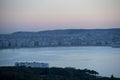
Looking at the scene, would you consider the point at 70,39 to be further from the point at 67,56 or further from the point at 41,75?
the point at 41,75

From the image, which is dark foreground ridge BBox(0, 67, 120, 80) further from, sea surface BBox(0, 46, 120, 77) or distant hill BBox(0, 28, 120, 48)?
distant hill BBox(0, 28, 120, 48)

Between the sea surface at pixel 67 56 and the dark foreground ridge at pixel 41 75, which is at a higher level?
the dark foreground ridge at pixel 41 75

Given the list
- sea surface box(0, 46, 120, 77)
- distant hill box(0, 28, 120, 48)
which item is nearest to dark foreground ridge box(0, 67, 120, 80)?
sea surface box(0, 46, 120, 77)

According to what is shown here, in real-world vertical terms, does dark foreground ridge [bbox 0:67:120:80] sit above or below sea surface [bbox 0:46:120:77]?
above

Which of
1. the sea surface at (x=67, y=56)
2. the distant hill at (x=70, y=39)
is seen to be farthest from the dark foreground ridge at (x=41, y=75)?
the distant hill at (x=70, y=39)

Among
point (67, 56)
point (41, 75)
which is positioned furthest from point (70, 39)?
point (41, 75)

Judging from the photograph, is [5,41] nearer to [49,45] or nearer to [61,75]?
[49,45]

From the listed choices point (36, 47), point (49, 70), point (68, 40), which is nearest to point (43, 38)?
point (36, 47)

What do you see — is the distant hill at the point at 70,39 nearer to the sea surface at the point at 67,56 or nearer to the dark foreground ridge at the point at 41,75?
the sea surface at the point at 67,56
